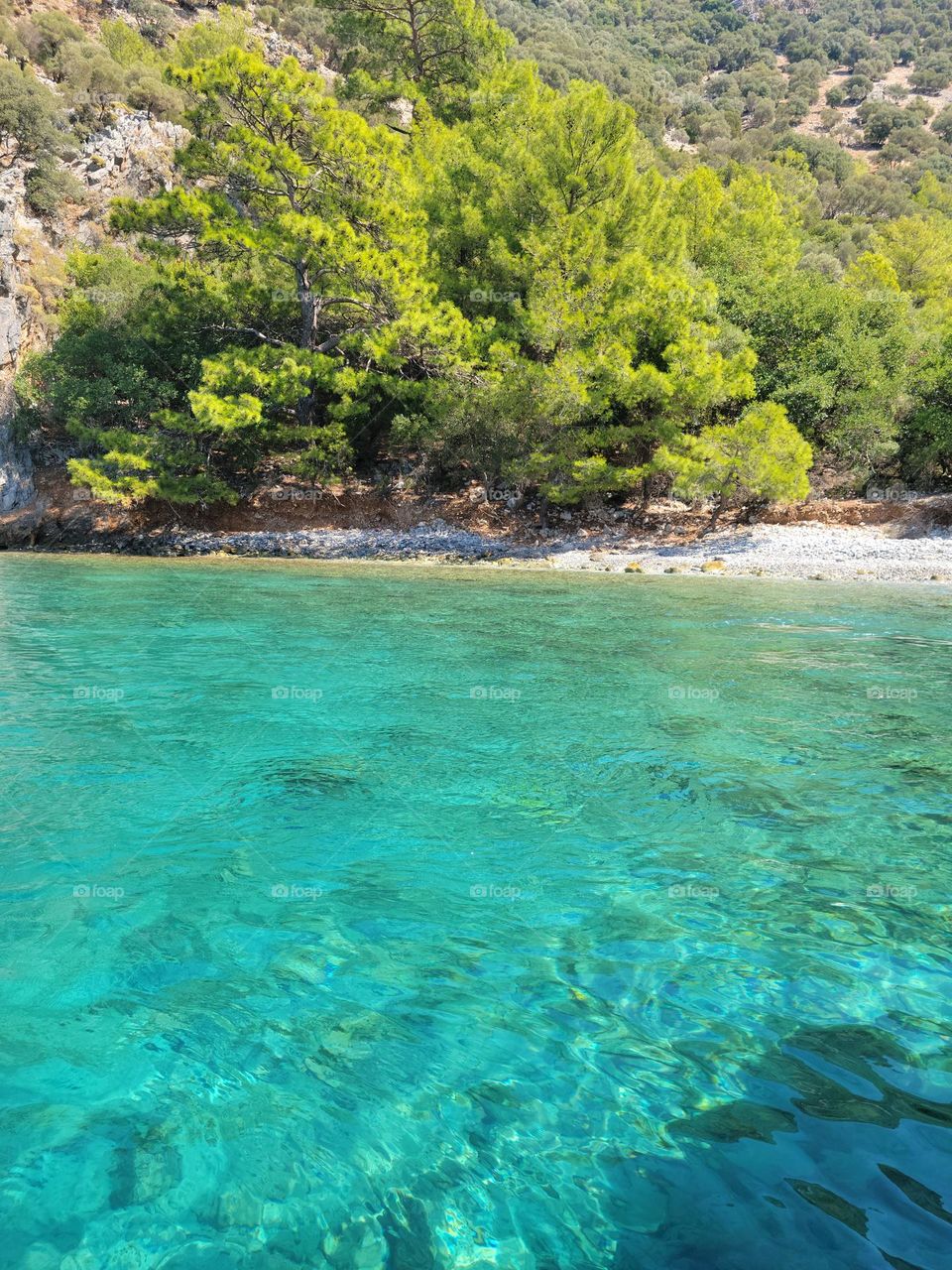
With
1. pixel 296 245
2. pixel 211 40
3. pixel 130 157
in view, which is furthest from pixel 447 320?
pixel 211 40

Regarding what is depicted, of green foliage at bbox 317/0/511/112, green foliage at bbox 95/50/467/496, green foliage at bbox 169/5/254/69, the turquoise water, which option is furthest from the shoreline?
green foliage at bbox 169/5/254/69

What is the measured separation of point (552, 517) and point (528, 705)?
19020 millimetres

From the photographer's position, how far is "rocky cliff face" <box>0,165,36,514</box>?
2914cm

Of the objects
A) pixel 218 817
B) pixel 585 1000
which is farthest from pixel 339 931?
pixel 218 817

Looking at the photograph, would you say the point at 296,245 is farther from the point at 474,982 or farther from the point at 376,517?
the point at 474,982

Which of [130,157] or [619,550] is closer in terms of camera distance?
[619,550]

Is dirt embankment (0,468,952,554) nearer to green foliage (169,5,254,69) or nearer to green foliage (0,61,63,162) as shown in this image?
green foliage (0,61,63,162)

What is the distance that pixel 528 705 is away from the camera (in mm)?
7988

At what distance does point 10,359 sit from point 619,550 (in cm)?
2572

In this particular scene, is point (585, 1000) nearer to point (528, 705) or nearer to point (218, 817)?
point (218, 817)

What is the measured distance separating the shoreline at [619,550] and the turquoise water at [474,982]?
1268cm

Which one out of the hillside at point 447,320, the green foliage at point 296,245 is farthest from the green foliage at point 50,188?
the green foliage at point 296,245

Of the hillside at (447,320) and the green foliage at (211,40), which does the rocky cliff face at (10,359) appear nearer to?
the hillside at (447,320)

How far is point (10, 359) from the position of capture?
3062cm
